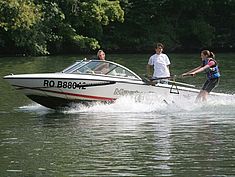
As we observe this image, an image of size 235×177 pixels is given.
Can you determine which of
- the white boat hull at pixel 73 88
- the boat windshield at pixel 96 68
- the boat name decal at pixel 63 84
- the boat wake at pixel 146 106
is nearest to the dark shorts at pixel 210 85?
the boat wake at pixel 146 106

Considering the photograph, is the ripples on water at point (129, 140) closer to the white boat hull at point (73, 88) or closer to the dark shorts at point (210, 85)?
the white boat hull at point (73, 88)

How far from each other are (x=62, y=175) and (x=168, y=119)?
7.33 m

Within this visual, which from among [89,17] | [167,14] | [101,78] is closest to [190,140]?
[101,78]

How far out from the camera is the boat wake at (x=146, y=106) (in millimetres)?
21094

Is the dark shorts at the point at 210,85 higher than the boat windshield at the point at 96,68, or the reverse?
the boat windshield at the point at 96,68

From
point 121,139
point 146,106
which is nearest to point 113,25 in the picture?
point 146,106

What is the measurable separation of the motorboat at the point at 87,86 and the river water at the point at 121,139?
0.28 m

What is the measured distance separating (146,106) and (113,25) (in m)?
52.8

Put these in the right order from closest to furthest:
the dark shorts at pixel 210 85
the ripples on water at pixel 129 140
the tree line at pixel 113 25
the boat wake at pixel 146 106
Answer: the ripples on water at pixel 129 140, the boat wake at pixel 146 106, the dark shorts at pixel 210 85, the tree line at pixel 113 25

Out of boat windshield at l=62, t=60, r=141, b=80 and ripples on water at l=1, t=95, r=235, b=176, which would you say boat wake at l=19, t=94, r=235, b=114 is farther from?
boat windshield at l=62, t=60, r=141, b=80

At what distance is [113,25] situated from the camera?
73750 mm

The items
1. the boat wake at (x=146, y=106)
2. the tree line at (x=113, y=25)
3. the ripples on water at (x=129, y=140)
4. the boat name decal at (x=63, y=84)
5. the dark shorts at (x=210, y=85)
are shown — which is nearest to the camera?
the ripples on water at (x=129, y=140)

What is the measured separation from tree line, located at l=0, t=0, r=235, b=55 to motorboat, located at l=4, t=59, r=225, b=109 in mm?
36913

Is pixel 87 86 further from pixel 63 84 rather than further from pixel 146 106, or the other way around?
pixel 146 106
